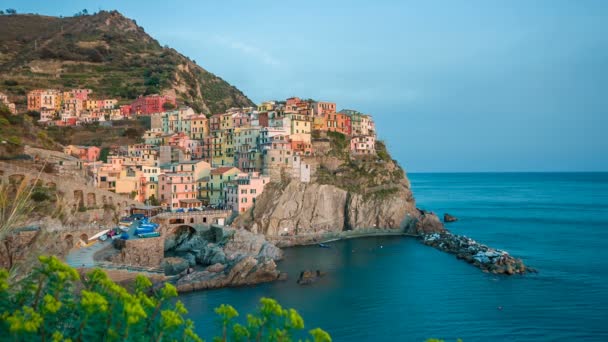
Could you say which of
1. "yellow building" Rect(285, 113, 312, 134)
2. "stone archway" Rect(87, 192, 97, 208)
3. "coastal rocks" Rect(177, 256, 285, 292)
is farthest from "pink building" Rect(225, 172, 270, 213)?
"coastal rocks" Rect(177, 256, 285, 292)

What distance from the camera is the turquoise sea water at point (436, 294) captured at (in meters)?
26.8

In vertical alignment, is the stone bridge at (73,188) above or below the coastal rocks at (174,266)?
above

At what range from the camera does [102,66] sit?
315ft

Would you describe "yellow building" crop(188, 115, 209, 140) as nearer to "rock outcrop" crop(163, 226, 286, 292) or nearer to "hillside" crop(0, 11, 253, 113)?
"hillside" crop(0, 11, 253, 113)

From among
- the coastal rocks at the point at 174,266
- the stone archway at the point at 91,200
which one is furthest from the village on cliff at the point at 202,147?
the coastal rocks at the point at 174,266

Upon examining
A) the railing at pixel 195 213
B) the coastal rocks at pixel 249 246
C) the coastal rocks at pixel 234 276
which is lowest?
the coastal rocks at pixel 234 276

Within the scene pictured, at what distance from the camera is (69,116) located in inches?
2881

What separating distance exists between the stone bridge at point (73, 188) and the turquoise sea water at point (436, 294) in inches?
662

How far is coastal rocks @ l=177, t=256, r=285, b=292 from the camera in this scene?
1300 inches

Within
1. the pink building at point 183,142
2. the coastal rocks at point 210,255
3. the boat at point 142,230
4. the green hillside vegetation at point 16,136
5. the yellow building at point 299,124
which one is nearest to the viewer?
the boat at point 142,230

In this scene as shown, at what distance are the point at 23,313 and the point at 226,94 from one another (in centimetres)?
10530

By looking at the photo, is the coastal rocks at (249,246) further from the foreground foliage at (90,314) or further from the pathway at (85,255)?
the foreground foliage at (90,314)

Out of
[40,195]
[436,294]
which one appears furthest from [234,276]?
[40,195]

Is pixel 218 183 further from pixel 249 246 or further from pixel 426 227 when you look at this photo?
pixel 426 227
